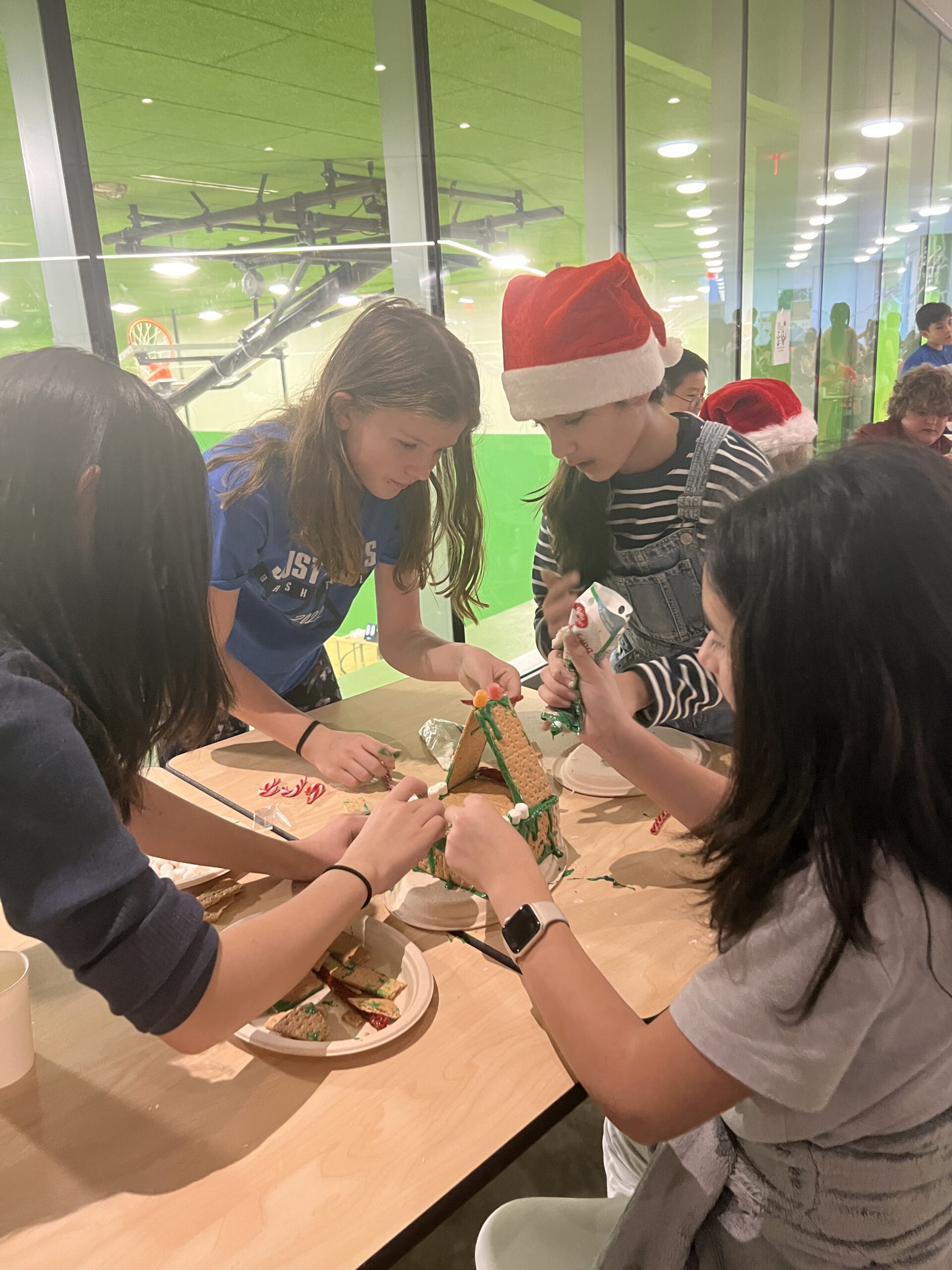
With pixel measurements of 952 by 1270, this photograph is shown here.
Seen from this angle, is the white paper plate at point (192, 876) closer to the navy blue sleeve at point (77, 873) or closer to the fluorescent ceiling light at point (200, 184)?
the navy blue sleeve at point (77, 873)

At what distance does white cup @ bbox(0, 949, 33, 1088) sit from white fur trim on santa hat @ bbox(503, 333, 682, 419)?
4.13 ft

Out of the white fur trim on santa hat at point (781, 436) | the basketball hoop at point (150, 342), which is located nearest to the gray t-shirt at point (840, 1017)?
the white fur trim on santa hat at point (781, 436)

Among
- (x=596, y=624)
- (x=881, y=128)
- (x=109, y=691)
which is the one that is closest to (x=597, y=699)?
(x=596, y=624)

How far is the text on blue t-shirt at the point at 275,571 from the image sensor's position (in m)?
1.60

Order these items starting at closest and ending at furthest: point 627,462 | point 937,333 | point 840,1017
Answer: point 840,1017 → point 627,462 → point 937,333

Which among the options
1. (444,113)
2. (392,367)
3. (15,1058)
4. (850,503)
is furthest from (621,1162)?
(444,113)

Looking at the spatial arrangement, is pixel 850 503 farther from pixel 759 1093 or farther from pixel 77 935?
pixel 77 935

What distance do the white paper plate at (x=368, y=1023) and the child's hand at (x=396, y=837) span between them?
9 cm

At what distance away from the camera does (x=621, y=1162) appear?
102 cm

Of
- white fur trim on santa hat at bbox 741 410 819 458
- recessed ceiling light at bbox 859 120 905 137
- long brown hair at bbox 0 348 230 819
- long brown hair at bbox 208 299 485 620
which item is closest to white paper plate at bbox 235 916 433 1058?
long brown hair at bbox 0 348 230 819

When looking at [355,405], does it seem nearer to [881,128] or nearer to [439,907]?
[439,907]

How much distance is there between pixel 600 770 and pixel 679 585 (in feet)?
1.38

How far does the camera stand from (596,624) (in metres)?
1.29

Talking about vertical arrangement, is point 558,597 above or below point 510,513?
above
